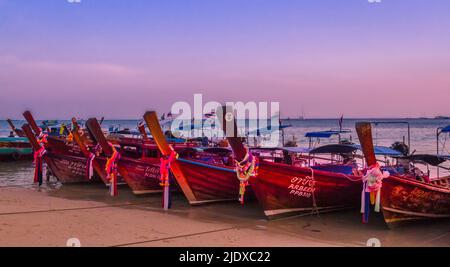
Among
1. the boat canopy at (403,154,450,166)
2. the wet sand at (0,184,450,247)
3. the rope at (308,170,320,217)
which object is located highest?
the boat canopy at (403,154,450,166)

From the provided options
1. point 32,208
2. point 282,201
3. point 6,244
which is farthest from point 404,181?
point 32,208

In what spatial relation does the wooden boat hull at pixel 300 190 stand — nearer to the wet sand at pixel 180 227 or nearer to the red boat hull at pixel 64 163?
the wet sand at pixel 180 227

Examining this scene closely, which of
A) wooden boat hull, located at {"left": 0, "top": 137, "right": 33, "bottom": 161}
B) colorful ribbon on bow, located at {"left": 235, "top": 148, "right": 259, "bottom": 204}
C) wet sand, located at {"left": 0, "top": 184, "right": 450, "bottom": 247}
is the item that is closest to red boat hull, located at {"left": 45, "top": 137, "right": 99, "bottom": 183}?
wet sand, located at {"left": 0, "top": 184, "right": 450, "bottom": 247}

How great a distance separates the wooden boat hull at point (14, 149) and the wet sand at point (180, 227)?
14544mm

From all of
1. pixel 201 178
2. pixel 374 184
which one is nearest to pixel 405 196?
pixel 374 184

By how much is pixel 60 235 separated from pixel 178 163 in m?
3.50

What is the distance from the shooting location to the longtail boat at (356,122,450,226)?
8422mm

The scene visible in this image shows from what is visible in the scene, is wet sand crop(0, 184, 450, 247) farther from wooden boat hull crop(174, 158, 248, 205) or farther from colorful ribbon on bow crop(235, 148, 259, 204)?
colorful ribbon on bow crop(235, 148, 259, 204)

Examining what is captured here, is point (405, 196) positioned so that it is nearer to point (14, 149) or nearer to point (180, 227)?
point (180, 227)

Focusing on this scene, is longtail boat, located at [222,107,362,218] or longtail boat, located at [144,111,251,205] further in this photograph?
longtail boat, located at [144,111,251,205]

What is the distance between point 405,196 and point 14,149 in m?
22.6

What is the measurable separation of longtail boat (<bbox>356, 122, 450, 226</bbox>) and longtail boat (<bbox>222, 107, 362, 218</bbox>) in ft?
3.97

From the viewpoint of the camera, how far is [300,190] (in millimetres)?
9812
